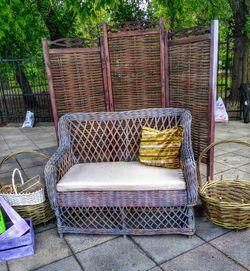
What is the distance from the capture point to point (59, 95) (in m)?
3.10

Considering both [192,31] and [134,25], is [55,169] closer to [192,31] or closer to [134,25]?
[134,25]

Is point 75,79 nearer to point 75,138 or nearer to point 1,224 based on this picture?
point 75,138

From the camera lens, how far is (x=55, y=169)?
7.41ft

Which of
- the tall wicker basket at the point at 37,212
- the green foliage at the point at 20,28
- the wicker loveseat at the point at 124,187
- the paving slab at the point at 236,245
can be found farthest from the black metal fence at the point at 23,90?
the paving slab at the point at 236,245

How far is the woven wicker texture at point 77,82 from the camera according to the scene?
9.87ft

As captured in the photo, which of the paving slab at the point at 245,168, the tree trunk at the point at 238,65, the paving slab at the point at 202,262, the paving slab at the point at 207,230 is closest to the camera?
the paving slab at the point at 202,262

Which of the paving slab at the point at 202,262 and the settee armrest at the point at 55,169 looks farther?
the settee armrest at the point at 55,169

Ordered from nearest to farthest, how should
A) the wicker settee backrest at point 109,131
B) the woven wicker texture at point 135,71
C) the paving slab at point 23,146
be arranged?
the wicker settee backrest at point 109,131
the woven wicker texture at point 135,71
the paving slab at point 23,146

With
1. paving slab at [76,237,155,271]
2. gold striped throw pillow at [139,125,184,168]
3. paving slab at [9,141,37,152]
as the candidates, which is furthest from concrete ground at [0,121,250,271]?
paving slab at [9,141,37,152]

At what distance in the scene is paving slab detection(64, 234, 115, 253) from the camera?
2.26 m

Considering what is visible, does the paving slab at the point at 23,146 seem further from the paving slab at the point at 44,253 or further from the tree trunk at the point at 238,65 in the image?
the tree trunk at the point at 238,65

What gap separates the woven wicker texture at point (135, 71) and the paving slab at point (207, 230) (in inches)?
52.0

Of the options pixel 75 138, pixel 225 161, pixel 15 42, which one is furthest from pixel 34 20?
pixel 225 161

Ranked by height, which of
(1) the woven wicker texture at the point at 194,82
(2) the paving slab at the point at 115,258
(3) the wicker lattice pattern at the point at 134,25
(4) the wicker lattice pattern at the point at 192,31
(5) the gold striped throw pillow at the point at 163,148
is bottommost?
(2) the paving slab at the point at 115,258
